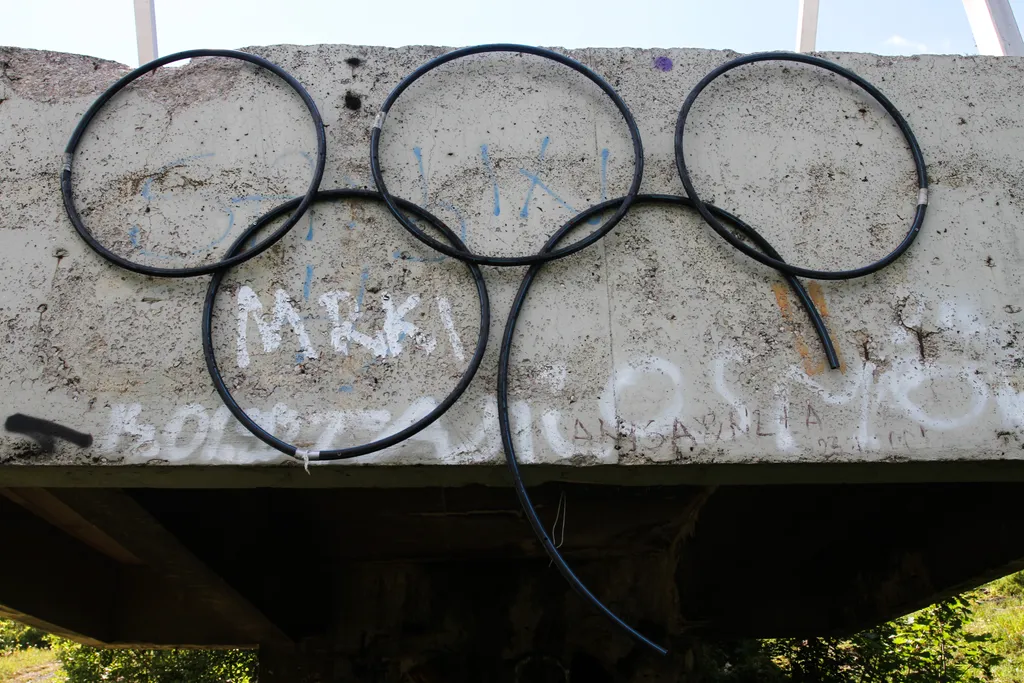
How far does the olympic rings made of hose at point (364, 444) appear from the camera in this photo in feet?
7.29

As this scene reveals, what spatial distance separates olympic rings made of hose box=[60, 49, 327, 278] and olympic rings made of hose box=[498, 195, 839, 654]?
0.72 m

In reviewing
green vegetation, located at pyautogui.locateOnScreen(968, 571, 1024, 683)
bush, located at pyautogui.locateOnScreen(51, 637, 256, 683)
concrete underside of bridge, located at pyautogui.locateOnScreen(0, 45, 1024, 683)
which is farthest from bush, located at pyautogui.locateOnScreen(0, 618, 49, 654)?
green vegetation, located at pyautogui.locateOnScreen(968, 571, 1024, 683)

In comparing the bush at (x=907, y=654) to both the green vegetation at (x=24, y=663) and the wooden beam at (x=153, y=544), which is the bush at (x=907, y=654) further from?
the green vegetation at (x=24, y=663)

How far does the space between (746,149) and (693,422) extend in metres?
0.94

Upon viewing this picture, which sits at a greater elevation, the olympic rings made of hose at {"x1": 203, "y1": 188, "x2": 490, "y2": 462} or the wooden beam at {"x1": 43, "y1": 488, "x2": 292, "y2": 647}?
the olympic rings made of hose at {"x1": 203, "y1": 188, "x2": 490, "y2": 462}

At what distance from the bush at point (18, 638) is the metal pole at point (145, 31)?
37.8ft

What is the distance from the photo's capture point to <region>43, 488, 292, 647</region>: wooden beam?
3148 millimetres

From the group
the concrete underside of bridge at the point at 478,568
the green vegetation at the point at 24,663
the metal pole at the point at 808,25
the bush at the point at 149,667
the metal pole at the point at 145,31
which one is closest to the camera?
the metal pole at the point at 145,31

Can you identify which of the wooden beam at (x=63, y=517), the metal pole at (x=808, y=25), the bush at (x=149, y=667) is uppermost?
the metal pole at (x=808, y=25)

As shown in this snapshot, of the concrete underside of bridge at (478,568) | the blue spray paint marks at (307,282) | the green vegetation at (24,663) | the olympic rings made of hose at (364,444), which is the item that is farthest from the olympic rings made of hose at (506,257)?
the green vegetation at (24,663)

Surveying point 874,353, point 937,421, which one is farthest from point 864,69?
point 937,421

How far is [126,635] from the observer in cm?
497

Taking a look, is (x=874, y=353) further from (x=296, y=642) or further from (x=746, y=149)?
(x=296, y=642)

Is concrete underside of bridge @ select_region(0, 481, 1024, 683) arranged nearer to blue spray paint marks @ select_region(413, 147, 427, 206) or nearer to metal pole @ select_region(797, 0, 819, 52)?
blue spray paint marks @ select_region(413, 147, 427, 206)
